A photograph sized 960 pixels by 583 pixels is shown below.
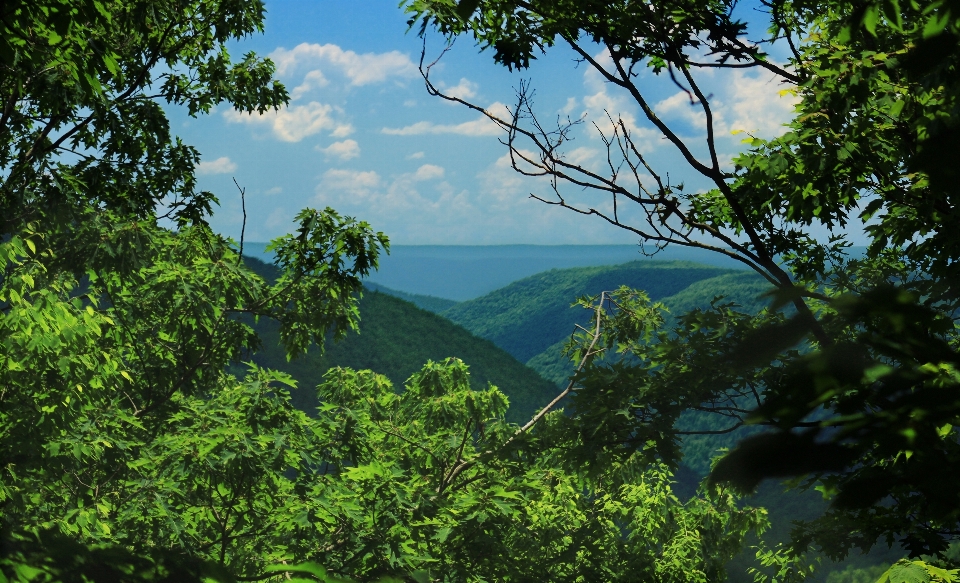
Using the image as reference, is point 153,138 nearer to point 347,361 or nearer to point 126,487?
point 126,487

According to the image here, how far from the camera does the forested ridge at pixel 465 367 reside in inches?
33.9

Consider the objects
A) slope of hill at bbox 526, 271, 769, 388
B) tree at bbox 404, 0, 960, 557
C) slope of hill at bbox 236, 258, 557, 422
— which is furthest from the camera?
slope of hill at bbox 526, 271, 769, 388

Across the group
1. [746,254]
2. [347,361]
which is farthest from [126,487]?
[347,361]

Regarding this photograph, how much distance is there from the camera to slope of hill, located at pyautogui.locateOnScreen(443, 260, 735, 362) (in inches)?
1778

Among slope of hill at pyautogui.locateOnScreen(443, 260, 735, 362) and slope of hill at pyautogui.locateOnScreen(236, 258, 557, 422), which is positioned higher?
slope of hill at pyautogui.locateOnScreen(443, 260, 735, 362)

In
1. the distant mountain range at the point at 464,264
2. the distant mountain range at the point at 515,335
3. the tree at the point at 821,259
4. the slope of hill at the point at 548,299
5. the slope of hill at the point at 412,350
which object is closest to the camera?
the tree at the point at 821,259

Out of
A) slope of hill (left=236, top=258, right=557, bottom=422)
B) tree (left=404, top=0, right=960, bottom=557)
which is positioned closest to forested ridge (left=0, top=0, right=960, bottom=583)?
tree (left=404, top=0, right=960, bottom=557)

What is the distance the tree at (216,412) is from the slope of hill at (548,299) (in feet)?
114

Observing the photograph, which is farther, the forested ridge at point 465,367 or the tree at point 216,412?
the tree at point 216,412

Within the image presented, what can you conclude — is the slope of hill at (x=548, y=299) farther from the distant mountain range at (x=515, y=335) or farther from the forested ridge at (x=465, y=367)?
the forested ridge at (x=465, y=367)

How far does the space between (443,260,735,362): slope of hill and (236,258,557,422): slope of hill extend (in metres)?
13.1

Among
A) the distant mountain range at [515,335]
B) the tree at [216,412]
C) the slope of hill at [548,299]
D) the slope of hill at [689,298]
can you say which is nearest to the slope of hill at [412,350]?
the distant mountain range at [515,335]

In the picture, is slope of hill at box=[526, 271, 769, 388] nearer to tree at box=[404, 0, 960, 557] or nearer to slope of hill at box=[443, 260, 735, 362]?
slope of hill at box=[443, 260, 735, 362]

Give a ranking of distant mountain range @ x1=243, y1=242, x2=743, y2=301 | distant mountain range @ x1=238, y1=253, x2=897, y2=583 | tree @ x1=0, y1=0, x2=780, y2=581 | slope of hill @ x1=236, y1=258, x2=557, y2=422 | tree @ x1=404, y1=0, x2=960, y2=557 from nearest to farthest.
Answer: tree @ x1=404, y1=0, x2=960, y2=557 < tree @ x1=0, y1=0, x2=780, y2=581 < distant mountain range @ x1=238, y1=253, x2=897, y2=583 < slope of hill @ x1=236, y1=258, x2=557, y2=422 < distant mountain range @ x1=243, y1=242, x2=743, y2=301
